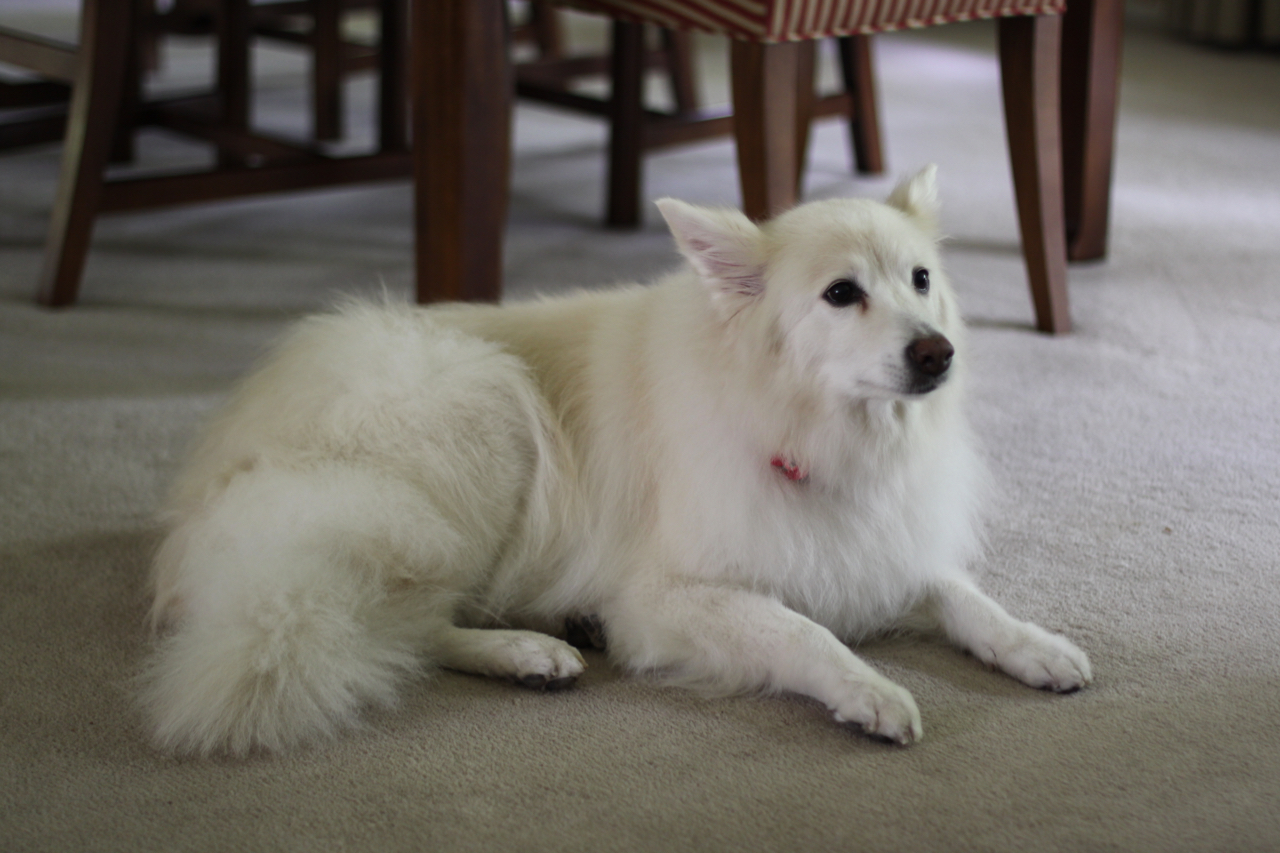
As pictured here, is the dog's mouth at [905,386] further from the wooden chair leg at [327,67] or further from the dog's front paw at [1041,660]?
the wooden chair leg at [327,67]

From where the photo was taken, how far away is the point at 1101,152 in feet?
10.00

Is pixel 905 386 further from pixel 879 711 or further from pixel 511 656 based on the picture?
pixel 511 656

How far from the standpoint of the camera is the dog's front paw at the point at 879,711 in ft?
4.27

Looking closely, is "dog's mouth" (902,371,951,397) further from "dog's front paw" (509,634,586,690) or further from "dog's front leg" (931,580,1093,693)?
"dog's front paw" (509,634,586,690)

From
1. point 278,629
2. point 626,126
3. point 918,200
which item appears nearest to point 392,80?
point 626,126

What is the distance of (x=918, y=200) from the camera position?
1575mm

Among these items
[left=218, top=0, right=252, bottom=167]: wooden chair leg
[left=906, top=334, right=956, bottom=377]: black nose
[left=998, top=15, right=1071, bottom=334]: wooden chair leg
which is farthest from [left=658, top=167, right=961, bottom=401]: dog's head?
[left=218, top=0, right=252, bottom=167]: wooden chair leg

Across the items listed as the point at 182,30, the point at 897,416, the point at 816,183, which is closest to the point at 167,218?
the point at 182,30

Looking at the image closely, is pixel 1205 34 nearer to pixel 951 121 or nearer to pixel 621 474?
pixel 951 121

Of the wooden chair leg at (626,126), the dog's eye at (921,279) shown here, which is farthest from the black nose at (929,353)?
the wooden chair leg at (626,126)

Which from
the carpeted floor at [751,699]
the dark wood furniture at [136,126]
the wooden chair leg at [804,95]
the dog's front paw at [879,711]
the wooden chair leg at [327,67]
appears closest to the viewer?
the carpeted floor at [751,699]

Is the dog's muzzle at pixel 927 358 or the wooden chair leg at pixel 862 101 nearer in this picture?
the dog's muzzle at pixel 927 358

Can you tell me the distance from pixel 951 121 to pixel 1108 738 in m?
3.91

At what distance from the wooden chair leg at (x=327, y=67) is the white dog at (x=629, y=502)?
2.71 metres
